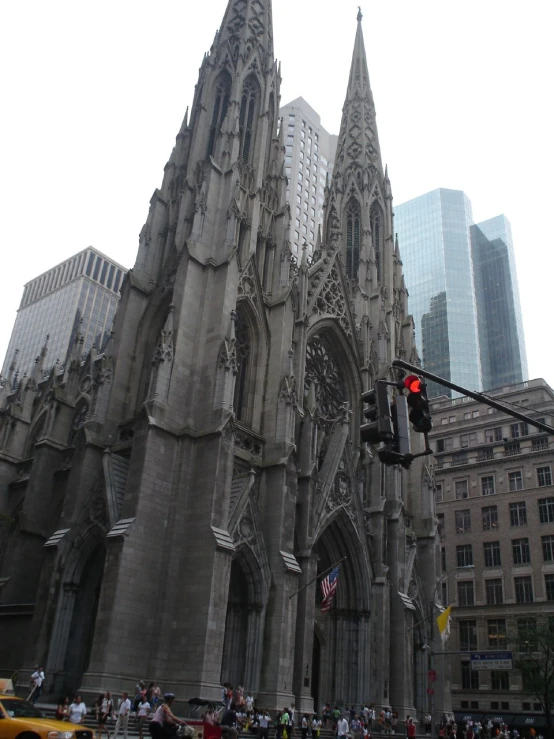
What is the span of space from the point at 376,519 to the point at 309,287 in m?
13.9

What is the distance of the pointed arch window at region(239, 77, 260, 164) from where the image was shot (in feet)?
133

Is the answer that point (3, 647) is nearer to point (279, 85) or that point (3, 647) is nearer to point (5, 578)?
point (5, 578)

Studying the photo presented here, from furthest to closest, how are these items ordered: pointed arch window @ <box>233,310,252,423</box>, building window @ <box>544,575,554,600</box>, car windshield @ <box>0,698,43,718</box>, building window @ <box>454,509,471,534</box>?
building window @ <box>454,509,471,534</box>, building window @ <box>544,575,554,600</box>, pointed arch window @ <box>233,310,252,423</box>, car windshield @ <box>0,698,43,718</box>

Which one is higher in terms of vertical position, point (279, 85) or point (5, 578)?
point (279, 85)

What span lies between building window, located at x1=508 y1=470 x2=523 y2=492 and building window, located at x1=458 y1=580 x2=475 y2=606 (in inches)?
330

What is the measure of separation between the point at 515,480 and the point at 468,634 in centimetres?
1272

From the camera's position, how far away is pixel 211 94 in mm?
41844

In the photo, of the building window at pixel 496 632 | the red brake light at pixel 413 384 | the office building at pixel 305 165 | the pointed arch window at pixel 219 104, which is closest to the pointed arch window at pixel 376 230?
the pointed arch window at pixel 219 104

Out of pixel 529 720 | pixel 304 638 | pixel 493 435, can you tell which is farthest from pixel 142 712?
pixel 493 435

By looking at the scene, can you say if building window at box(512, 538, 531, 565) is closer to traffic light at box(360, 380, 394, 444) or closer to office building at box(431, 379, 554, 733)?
office building at box(431, 379, 554, 733)

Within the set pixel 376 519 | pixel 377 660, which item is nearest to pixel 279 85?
pixel 376 519

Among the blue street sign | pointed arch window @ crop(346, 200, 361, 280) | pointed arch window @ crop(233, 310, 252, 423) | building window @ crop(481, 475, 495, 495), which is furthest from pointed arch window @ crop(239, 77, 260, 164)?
building window @ crop(481, 475, 495, 495)

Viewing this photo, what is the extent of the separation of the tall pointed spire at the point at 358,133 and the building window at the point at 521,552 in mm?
30348

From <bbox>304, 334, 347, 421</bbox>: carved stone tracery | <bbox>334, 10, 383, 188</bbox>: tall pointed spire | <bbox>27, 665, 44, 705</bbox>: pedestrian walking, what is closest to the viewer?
<bbox>27, 665, 44, 705</bbox>: pedestrian walking
